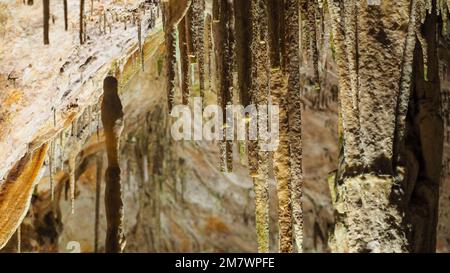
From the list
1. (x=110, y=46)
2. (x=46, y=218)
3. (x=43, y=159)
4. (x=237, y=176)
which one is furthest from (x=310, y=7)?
(x=46, y=218)

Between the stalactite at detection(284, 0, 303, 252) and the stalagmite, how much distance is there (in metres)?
0.78

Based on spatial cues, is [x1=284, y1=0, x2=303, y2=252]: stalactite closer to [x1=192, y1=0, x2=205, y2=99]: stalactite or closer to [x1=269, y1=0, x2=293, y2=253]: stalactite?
[x1=269, y1=0, x2=293, y2=253]: stalactite

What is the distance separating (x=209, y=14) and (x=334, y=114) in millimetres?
2053

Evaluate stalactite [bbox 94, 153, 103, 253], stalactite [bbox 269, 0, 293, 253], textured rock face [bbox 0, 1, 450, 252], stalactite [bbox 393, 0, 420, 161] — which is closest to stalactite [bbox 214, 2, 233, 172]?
stalactite [bbox 269, 0, 293, 253]

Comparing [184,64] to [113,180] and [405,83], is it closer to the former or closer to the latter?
[113,180]

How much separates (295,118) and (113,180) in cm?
86

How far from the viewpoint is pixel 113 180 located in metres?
2.63

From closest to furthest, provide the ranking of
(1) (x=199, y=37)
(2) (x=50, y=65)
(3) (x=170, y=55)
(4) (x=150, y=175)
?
(3) (x=170, y=55) < (1) (x=199, y=37) < (2) (x=50, y=65) < (4) (x=150, y=175)

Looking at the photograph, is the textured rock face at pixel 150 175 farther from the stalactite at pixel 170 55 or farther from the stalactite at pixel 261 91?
the stalactite at pixel 261 91

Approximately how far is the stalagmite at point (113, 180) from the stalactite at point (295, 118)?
30.5 inches

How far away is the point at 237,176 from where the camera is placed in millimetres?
6500

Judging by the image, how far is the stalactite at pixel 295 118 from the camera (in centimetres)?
256

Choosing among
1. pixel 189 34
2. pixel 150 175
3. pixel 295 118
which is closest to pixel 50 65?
pixel 189 34
